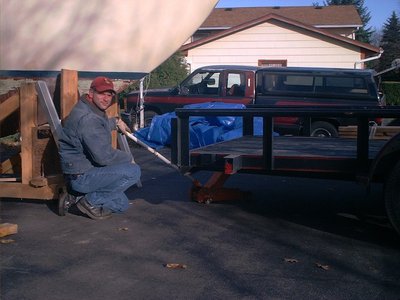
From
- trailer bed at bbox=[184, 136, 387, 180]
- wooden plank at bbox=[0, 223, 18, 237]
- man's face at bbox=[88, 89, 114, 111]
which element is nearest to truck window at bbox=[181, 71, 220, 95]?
trailer bed at bbox=[184, 136, 387, 180]

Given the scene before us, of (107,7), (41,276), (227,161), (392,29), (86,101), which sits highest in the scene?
(392,29)

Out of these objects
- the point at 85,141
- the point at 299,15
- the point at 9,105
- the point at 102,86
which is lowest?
the point at 85,141

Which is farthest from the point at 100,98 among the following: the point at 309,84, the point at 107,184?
the point at 309,84

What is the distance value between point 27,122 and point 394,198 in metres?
4.09

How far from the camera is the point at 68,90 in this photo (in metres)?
7.30

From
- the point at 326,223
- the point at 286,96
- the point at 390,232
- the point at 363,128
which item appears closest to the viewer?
the point at 363,128

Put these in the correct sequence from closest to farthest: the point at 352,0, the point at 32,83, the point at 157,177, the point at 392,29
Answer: the point at 32,83 < the point at 157,177 < the point at 392,29 < the point at 352,0

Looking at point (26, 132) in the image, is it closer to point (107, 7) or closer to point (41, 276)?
point (107, 7)

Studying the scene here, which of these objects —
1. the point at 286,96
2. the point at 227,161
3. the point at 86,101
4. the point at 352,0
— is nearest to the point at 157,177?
the point at 86,101

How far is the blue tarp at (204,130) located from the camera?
11873 millimetres

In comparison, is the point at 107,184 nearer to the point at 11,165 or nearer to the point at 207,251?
the point at 207,251

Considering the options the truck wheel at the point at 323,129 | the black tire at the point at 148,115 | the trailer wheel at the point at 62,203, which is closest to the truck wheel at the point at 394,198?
the trailer wheel at the point at 62,203

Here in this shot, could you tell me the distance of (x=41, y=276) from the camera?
15.3ft

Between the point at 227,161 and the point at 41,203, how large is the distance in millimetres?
2716
